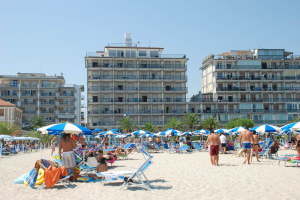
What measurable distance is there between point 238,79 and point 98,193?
57337 millimetres

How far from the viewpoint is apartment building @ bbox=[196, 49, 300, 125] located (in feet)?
200

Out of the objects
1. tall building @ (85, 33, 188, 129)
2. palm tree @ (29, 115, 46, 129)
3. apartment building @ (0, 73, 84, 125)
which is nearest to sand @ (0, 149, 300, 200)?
tall building @ (85, 33, 188, 129)

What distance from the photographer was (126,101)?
60531 mm

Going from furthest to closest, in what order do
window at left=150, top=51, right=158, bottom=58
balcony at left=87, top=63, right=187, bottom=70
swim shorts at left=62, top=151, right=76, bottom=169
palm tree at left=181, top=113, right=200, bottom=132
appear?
window at left=150, top=51, right=158, bottom=58 → balcony at left=87, top=63, right=187, bottom=70 → palm tree at left=181, top=113, right=200, bottom=132 → swim shorts at left=62, top=151, right=76, bottom=169

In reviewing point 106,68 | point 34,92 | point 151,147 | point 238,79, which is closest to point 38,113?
point 34,92

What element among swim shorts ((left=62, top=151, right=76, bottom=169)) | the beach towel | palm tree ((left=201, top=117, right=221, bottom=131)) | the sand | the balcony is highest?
the balcony

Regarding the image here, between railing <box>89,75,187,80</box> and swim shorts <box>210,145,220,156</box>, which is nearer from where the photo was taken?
swim shorts <box>210,145,220,156</box>

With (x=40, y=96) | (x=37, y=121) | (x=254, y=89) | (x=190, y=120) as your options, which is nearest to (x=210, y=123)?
(x=190, y=120)

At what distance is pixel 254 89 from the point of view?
61875 mm

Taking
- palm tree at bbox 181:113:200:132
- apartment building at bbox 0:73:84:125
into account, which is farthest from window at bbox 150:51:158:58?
apartment building at bbox 0:73:84:125

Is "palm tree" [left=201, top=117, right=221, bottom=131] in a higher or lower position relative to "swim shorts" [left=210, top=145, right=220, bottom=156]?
higher

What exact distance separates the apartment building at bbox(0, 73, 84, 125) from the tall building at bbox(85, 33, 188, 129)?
1132 centimetres

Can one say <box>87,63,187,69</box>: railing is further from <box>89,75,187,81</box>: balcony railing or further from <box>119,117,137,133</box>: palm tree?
<box>119,117,137,133</box>: palm tree

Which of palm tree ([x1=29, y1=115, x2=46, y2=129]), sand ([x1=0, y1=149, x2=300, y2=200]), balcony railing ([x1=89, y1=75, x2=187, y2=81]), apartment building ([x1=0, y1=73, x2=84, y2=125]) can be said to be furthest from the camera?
apartment building ([x1=0, y1=73, x2=84, y2=125])
